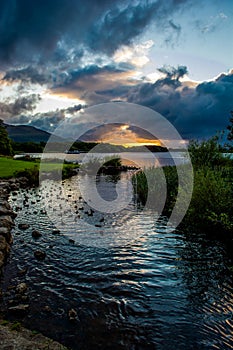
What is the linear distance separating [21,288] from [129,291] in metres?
3.62

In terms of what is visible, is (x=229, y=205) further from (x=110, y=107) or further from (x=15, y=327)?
(x=110, y=107)

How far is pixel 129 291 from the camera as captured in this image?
9367mm

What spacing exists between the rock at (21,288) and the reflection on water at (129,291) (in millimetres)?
306

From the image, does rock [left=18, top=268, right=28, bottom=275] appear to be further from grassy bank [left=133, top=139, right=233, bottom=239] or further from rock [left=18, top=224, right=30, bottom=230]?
grassy bank [left=133, top=139, right=233, bottom=239]

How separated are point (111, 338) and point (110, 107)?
22.7 metres

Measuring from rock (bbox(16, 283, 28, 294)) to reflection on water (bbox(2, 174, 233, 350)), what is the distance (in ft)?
1.00

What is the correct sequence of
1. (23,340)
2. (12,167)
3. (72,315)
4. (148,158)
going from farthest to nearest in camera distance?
1. (148,158)
2. (12,167)
3. (72,315)
4. (23,340)

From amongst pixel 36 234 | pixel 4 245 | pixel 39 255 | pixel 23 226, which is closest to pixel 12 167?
pixel 23 226

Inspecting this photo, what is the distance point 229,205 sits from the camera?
15.5m

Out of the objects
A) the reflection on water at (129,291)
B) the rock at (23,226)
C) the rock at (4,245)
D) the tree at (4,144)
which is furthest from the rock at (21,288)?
the tree at (4,144)

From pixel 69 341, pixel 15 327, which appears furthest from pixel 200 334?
pixel 15 327

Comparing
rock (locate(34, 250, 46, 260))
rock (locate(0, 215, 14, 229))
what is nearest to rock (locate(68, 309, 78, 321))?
rock (locate(34, 250, 46, 260))

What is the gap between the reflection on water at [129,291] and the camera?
279 inches

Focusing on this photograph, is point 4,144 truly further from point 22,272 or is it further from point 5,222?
point 22,272
